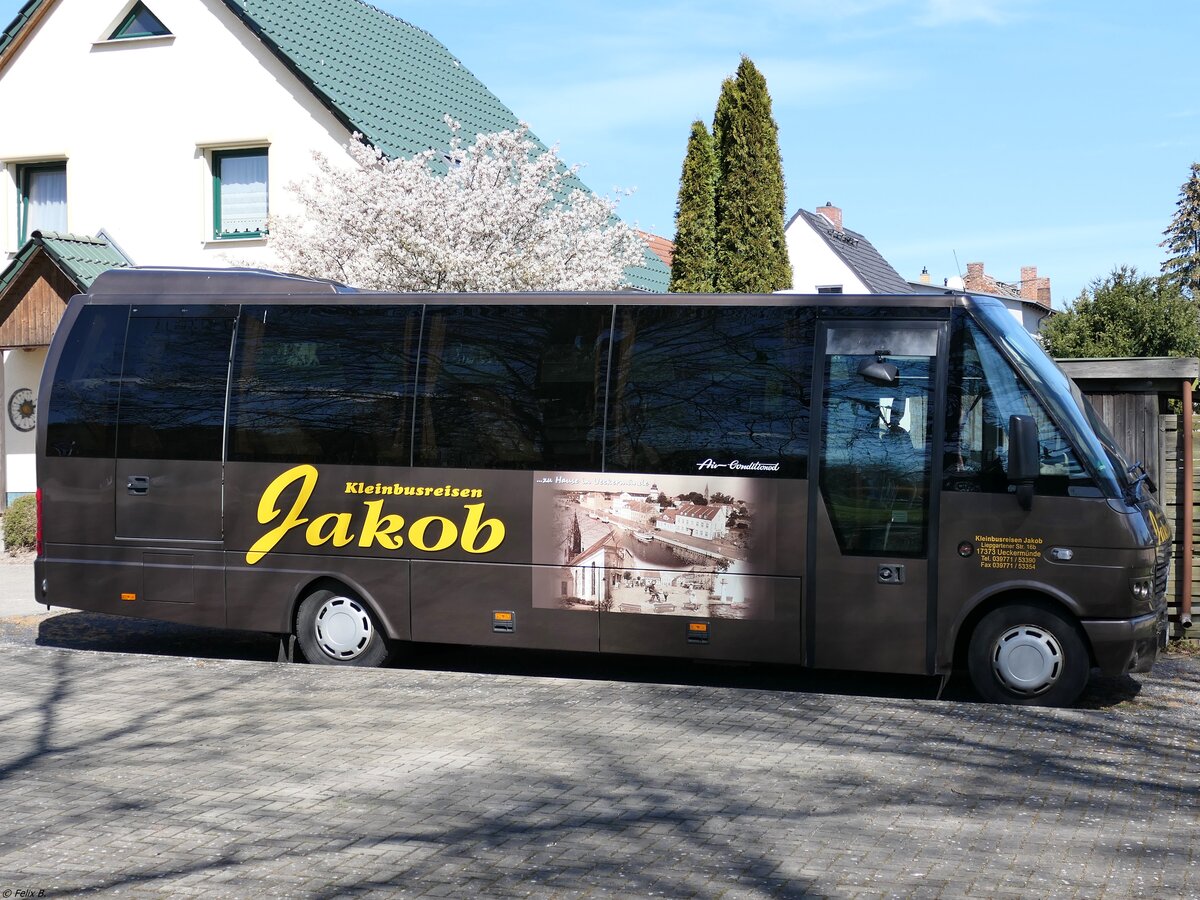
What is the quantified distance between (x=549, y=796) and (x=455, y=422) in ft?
13.6

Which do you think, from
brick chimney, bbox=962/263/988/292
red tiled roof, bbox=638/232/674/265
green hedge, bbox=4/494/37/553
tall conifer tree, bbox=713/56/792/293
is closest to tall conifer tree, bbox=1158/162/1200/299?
brick chimney, bbox=962/263/988/292

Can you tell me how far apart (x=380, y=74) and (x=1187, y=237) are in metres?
58.4

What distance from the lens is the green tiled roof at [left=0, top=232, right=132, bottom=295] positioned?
1988 centimetres

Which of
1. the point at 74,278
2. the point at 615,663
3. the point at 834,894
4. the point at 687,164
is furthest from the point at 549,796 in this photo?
the point at 687,164

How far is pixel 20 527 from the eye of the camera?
18.9m

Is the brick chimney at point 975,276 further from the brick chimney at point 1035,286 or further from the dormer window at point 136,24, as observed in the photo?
the dormer window at point 136,24

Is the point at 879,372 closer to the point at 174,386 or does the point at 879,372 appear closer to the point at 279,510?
the point at 279,510

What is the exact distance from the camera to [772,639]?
952 centimetres

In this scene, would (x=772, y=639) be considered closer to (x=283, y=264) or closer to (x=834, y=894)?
(x=834, y=894)

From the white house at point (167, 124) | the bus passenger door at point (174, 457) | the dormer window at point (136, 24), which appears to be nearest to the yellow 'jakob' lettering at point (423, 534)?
the bus passenger door at point (174, 457)

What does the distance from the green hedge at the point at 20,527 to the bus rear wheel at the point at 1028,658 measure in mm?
14071

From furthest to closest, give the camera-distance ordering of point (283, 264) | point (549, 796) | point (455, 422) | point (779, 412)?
point (283, 264), point (455, 422), point (779, 412), point (549, 796)

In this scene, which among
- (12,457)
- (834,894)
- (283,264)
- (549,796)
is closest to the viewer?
(834,894)

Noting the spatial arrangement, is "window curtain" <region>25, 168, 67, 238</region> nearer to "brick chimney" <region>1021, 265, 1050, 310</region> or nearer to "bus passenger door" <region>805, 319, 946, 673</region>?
"bus passenger door" <region>805, 319, 946, 673</region>
